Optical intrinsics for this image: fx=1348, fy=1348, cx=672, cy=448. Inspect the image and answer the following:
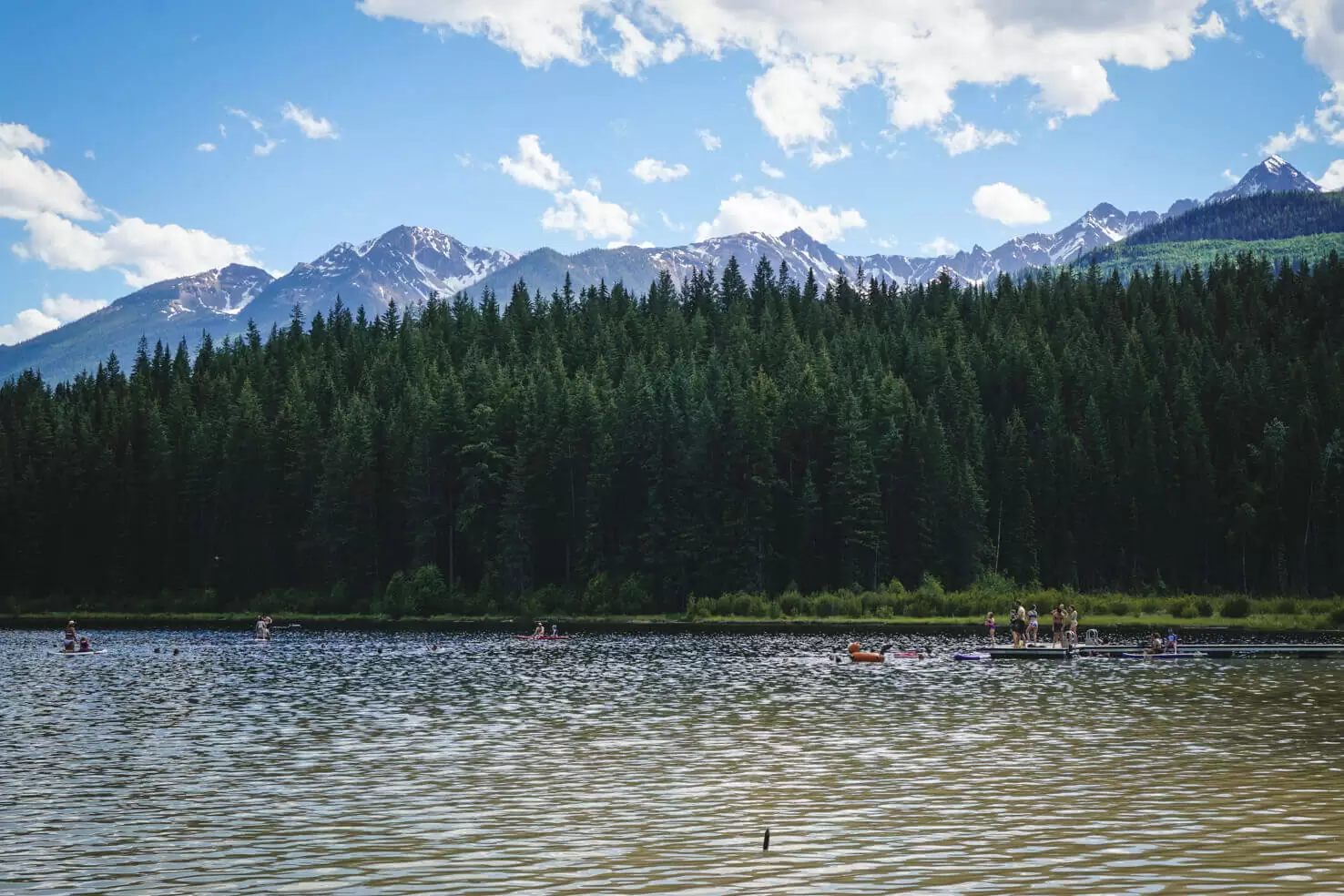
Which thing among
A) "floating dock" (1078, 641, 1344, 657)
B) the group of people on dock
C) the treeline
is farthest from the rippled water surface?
the treeline

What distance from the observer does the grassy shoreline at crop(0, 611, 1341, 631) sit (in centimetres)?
10388

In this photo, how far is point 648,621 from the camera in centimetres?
12300

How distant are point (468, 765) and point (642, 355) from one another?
504 ft

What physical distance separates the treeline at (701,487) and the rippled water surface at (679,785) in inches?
2640

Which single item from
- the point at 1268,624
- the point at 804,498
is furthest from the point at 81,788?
the point at 804,498

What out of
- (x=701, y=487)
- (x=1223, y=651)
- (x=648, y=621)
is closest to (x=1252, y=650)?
(x=1223, y=651)

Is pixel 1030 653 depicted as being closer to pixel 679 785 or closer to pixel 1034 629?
pixel 1034 629

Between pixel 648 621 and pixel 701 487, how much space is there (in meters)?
16.7

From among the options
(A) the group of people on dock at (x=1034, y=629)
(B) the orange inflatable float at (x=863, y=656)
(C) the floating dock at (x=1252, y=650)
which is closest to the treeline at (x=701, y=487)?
(A) the group of people on dock at (x=1034, y=629)

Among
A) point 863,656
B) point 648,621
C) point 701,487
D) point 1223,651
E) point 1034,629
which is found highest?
point 701,487

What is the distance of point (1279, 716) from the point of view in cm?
4769

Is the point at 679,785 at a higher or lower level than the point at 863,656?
lower

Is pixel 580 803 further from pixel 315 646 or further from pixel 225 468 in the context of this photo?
pixel 225 468

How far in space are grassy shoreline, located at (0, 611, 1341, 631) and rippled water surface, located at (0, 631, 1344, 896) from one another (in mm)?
40275
